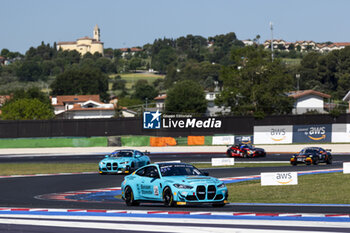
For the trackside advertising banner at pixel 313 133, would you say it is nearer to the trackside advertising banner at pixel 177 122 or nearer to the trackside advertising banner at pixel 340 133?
the trackside advertising banner at pixel 340 133

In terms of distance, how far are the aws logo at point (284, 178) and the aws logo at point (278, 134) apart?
1536 inches

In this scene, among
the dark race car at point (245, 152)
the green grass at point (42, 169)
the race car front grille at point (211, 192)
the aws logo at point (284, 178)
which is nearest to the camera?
the race car front grille at point (211, 192)

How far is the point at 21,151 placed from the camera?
61.4 meters

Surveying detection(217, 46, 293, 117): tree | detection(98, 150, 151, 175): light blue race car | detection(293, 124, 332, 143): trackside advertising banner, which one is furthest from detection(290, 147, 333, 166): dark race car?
detection(217, 46, 293, 117): tree

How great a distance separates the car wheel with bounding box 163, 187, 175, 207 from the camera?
1636 cm

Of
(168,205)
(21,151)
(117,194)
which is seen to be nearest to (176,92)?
(21,151)

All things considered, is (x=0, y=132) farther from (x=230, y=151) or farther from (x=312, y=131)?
(x=312, y=131)

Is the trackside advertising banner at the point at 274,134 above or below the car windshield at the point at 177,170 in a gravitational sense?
below

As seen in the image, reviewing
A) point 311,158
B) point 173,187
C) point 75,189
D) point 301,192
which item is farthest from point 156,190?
point 311,158

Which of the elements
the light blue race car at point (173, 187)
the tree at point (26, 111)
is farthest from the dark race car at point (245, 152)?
the tree at point (26, 111)

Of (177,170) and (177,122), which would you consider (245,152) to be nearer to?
(177,122)

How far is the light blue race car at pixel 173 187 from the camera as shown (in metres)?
16.0

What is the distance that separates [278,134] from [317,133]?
395cm

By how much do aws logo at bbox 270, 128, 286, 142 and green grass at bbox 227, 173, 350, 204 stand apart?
123 feet
